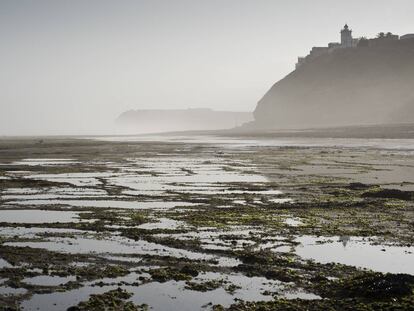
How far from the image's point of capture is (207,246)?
14.0 metres

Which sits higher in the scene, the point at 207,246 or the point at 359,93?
the point at 359,93

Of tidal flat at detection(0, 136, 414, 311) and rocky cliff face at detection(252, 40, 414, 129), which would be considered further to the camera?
rocky cliff face at detection(252, 40, 414, 129)

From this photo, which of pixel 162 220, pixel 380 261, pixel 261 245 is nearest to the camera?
pixel 380 261

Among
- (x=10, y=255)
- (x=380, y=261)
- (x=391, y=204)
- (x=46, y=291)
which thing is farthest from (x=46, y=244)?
(x=391, y=204)

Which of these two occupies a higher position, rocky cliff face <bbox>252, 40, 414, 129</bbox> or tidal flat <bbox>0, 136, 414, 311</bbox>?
rocky cliff face <bbox>252, 40, 414, 129</bbox>

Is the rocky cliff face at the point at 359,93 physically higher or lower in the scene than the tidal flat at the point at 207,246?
higher

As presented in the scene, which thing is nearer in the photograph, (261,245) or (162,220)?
(261,245)

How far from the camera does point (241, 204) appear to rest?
21078 mm

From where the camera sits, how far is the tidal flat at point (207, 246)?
32.3 feet

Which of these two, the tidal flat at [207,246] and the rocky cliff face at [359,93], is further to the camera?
the rocky cliff face at [359,93]

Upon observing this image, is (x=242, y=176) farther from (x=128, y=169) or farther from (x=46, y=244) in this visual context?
(x=46, y=244)

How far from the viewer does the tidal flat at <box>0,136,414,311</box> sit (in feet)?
32.3

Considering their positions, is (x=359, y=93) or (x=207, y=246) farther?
(x=359, y=93)

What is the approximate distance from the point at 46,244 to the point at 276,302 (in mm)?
7637
